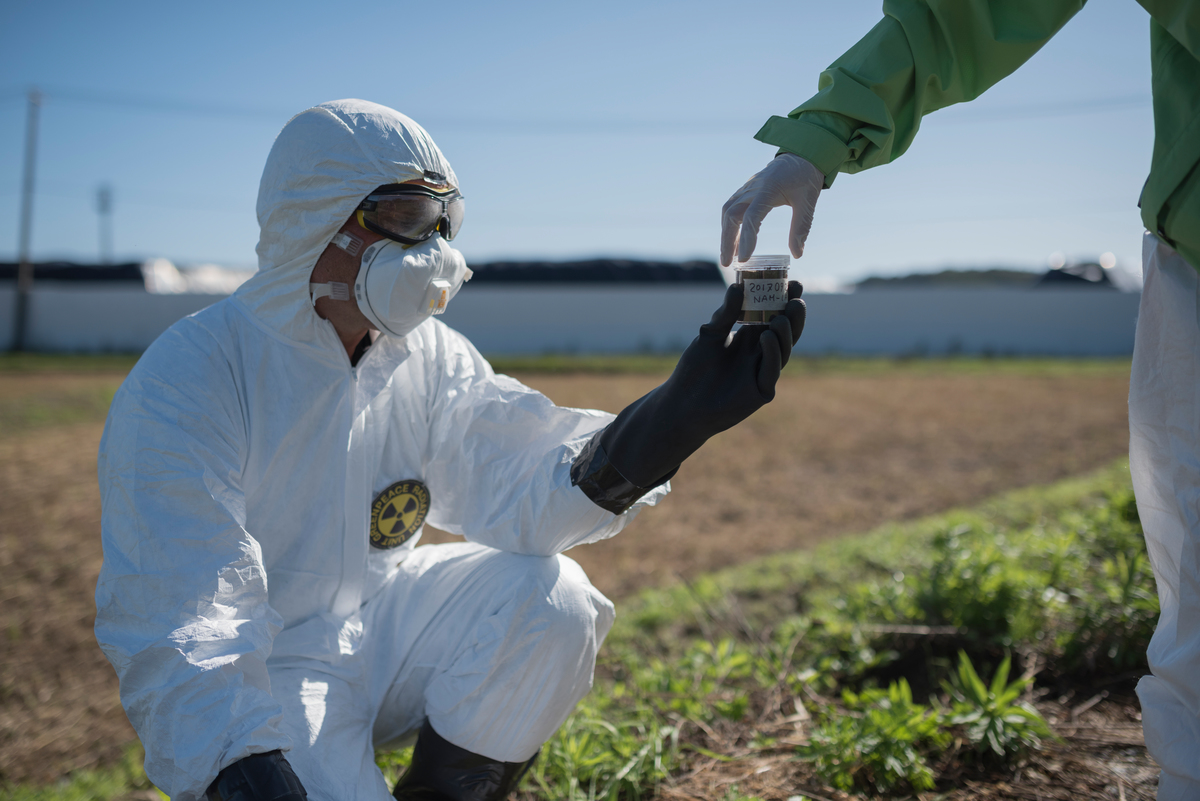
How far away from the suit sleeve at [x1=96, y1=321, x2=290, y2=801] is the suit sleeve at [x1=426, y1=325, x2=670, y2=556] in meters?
0.51

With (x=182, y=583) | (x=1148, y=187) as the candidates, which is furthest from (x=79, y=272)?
(x=1148, y=187)

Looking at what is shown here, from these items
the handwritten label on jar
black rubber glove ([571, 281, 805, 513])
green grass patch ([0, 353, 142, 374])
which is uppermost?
the handwritten label on jar

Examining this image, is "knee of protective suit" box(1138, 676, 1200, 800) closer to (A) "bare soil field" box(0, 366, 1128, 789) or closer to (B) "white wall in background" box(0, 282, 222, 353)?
(A) "bare soil field" box(0, 366, 1128, 789)

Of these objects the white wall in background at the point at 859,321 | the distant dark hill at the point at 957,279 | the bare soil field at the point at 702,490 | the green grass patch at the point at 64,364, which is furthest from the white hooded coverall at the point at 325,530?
the distant dark hill at the point at 957,279

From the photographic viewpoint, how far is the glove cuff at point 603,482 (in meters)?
1.52

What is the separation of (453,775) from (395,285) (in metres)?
1.03

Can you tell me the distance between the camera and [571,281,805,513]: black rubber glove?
1383 mm

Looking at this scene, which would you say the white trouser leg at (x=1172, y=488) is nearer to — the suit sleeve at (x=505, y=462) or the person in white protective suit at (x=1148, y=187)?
the person in white protective suit at (x=1148, y=187)

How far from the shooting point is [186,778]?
1.14m

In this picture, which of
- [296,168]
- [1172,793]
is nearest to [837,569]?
[1172,793]

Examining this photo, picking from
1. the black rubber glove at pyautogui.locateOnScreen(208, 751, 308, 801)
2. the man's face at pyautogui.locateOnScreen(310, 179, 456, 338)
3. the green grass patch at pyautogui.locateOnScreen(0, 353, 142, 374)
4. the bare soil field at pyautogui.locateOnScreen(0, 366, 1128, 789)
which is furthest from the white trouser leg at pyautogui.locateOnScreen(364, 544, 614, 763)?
the green grass patch at pyautogui.locateOnScreen(0, 353, 142, 374)

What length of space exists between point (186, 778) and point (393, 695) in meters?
0.59

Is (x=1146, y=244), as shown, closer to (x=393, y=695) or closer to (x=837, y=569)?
(x=393, y=695)

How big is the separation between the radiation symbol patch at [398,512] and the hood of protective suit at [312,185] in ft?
1.33
